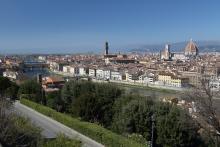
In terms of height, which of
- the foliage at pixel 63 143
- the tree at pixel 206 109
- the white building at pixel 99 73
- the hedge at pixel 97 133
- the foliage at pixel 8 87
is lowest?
the white building at pixel 99 73

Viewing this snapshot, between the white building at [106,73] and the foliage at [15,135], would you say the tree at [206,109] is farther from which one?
the white building at [106,73]

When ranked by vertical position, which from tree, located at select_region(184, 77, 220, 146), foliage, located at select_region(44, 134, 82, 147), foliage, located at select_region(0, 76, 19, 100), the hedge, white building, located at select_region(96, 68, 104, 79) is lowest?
white building, located at select_region(96, 68, 104, 79)

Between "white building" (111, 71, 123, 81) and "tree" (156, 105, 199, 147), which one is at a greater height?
"tree" (156, 105, 199, 147)

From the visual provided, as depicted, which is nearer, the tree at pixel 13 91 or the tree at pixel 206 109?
the tree at pixel 206 109

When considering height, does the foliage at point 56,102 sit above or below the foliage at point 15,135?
below

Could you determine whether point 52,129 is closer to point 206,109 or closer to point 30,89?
point 206,109

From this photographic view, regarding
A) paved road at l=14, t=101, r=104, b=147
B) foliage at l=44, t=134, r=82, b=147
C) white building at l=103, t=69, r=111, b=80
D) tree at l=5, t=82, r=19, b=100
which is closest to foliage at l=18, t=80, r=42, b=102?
tree at l=5, t=82, r=19, b=100

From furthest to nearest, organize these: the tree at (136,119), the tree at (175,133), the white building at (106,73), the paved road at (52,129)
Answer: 1. the white building at (106,73)
2. the tree at (136,119)
3. the tree at (175,133)
4. the paved road at (52,129)

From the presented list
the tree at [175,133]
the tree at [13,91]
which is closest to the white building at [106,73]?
the tree at [13,91]

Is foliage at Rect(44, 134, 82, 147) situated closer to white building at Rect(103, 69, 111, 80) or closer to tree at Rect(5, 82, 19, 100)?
tree at Rect(5, 82, 19, 100)

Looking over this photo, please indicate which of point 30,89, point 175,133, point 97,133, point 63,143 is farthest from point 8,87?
point 63,143

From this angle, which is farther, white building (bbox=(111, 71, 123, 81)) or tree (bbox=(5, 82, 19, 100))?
white building (bbox=(111, 71, 123, 81))

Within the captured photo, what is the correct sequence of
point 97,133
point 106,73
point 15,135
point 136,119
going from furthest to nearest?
1. point 106,73
2. point 136,119
3. point 97,133
4. point 15,135
